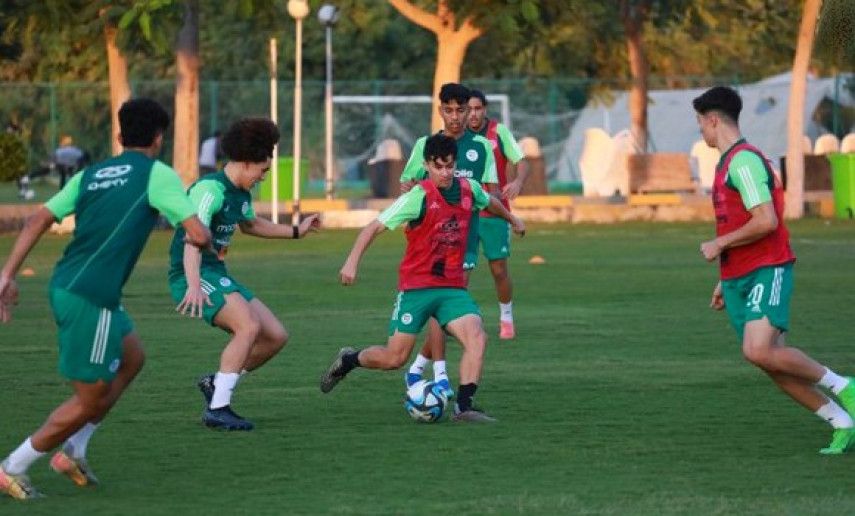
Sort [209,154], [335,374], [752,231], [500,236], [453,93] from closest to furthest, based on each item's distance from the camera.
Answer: [752,231], [335,374], [453,93], [500,236], [209,154]

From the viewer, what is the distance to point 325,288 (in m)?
23.0

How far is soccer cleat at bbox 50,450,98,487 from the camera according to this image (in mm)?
9773

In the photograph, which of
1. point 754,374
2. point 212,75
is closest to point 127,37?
point 754,374

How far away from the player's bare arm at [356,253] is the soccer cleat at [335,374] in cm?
95

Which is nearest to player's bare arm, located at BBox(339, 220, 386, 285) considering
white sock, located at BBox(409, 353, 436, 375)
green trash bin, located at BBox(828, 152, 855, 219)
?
white sock, located at BBox(409, 353, 436, 375)

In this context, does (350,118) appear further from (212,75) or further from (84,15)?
(84,15)

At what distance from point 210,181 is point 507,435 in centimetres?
216

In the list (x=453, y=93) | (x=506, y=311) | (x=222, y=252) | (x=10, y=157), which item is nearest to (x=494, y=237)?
(x=506, y=311)

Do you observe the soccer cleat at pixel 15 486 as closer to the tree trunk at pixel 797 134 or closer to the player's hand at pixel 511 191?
the player's hand at pixel 511 191

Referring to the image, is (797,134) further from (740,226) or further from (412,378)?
(740,226)

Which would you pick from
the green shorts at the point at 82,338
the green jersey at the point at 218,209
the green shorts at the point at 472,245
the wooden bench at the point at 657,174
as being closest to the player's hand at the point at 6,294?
the green shorts at the point at 82,338

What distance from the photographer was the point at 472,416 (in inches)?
478

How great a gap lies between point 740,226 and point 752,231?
245mm

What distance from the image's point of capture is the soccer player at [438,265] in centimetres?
1212
